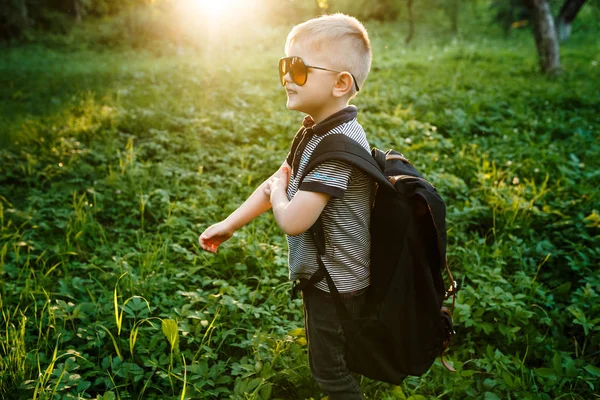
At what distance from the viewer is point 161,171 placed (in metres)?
4.84

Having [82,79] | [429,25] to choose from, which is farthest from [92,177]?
[429,25]

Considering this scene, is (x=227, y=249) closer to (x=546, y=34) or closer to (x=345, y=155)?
(x=345, y=155)

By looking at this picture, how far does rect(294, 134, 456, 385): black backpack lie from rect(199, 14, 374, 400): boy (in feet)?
0.15

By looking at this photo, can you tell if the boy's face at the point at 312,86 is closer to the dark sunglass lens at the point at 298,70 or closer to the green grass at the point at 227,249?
the dark sunglass lens at the point at 298,70

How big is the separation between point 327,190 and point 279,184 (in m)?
0.31

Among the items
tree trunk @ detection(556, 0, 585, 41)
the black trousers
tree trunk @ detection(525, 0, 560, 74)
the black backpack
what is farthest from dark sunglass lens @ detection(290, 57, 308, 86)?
tree trunk @ detection(556, 0, 585, 41)

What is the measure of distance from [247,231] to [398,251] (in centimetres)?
219

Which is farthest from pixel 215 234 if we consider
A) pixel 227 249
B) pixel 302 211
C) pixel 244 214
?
pixel 227 249

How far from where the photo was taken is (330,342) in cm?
204

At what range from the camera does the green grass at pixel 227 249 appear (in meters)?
2.52

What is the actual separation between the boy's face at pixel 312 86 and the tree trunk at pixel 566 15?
16.8m

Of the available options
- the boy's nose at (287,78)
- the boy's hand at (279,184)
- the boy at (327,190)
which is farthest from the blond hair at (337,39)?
the boy's hand at (279,184)

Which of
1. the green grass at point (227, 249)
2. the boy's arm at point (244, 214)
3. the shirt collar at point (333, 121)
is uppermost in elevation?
the shirt collar at point (333, 121)

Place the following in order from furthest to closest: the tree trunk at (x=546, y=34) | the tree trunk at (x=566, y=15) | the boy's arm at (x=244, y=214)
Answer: the tree trunk at (x=566, y=15) < the tree trunk at (x=546, y=34) < the boy's arm at (x=244, y=214)
